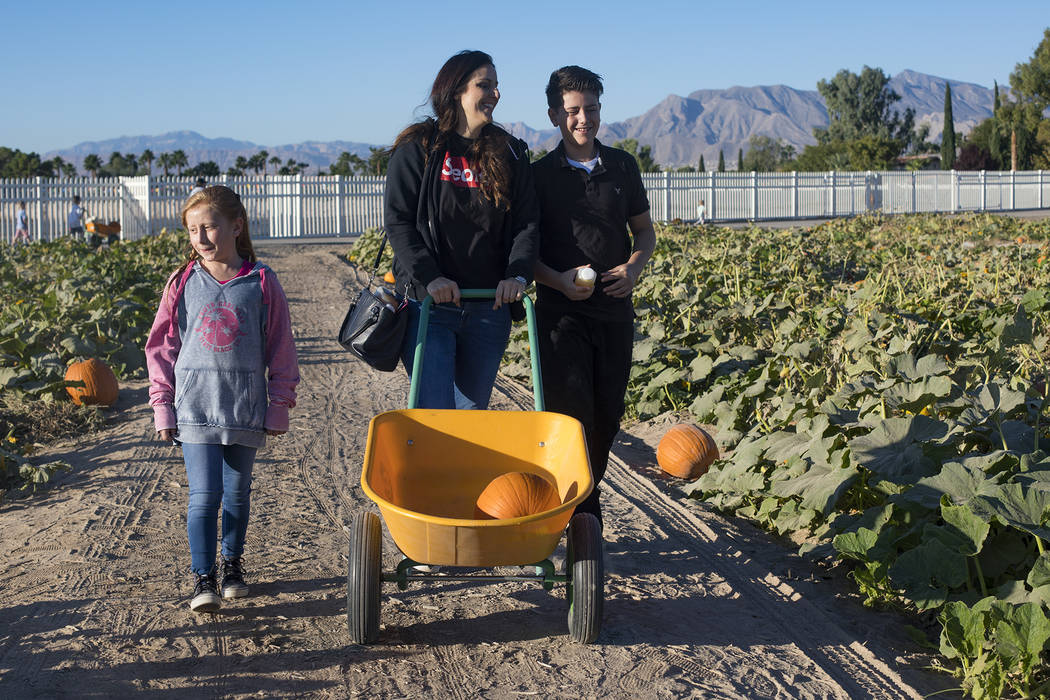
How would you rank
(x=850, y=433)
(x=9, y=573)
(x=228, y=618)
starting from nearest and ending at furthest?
1. (x=228, y=618)
2. (x=9, y=573)
3. (x=850, y=433)

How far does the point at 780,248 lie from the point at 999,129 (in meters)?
57.7

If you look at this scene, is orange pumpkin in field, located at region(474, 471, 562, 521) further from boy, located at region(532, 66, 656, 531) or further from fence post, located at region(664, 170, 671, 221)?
fence post, located at region(664, 170, 671, 221)

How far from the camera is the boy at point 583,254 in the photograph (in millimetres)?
3928

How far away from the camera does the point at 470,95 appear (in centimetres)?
363

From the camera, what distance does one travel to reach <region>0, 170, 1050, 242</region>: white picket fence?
2628 cm

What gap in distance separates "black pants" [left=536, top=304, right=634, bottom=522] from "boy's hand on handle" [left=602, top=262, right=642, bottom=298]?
0.50ft

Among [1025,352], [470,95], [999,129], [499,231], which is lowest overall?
[1025,352]

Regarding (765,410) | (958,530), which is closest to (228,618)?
(958,530)

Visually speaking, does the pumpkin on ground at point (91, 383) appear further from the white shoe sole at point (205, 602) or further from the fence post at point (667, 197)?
the fence post at point (667, 197)

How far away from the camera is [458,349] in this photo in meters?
3.87

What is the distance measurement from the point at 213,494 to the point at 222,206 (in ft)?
3.36

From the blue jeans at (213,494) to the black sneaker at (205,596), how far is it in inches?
1.1

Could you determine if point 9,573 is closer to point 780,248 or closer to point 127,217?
point 780,248

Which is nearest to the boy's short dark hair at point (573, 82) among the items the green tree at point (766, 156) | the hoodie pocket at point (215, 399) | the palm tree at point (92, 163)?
the hoodie pocket at point (215, 399)
